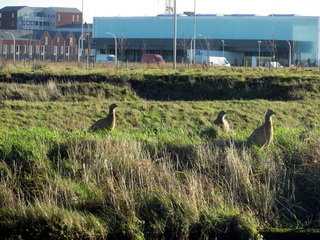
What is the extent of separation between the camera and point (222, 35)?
8319cm

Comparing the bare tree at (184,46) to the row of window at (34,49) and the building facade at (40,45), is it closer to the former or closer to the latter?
the building facade at (40,45)

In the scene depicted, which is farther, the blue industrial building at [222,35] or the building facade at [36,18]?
the building facade at [36,18]

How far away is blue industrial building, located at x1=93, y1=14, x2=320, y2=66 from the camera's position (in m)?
78.9

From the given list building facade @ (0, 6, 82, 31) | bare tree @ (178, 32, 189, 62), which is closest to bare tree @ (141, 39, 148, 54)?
bare tree @ (178, 32, 189, 62)

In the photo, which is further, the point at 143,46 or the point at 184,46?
the point at 143,46

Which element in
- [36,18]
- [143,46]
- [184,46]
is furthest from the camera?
[36,18]

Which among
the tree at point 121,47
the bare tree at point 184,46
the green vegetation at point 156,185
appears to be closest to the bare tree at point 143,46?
the tree at point 121,47

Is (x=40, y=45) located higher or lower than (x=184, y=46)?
higher

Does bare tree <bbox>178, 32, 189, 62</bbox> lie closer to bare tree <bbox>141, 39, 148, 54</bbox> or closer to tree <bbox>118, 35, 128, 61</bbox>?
bare tree <bbox>141, 39, 148, 54</bbox>

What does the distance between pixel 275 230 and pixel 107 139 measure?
12.3 feet

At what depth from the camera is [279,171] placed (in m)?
10.3

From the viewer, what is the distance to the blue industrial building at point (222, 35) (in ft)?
259

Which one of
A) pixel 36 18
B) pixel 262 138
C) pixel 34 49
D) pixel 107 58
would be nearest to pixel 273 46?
pixel 107 58

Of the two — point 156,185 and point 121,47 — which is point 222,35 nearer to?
point 121,47
